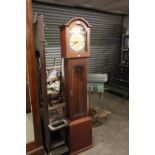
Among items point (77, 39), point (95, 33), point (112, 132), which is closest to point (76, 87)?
point (77, 39)

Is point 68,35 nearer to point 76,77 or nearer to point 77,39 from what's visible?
point 77,39

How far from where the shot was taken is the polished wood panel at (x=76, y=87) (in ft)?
6.47

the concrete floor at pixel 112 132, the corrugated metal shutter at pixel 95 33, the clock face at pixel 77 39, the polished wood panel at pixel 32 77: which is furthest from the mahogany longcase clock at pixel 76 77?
the corrugated metal shutter at pixel 95 33

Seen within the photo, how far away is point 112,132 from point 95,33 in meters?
2.96

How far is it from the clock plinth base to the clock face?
90 cm

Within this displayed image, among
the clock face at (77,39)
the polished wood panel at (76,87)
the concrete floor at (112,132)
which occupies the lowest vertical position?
the concrete floor at (112,132)

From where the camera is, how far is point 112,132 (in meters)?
2.71

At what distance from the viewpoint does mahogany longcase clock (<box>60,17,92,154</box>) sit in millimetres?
1893

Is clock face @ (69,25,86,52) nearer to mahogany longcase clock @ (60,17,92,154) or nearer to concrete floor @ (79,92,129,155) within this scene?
mahogany longcase clock @ (60,17,92,154)

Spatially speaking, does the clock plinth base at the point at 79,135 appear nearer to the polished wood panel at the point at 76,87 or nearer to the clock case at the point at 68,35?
the polished wood panel at the point at 76,87

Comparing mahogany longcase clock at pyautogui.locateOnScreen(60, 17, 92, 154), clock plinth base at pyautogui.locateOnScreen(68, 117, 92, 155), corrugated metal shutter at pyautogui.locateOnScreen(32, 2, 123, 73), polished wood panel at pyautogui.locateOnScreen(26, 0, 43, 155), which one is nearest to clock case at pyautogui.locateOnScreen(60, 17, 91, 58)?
mahogany longcase clock at pyautogui.locateOnScreen(60, 17, 92, 154)

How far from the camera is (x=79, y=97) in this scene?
210 cm

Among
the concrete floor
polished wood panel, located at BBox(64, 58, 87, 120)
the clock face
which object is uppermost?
the clock face
